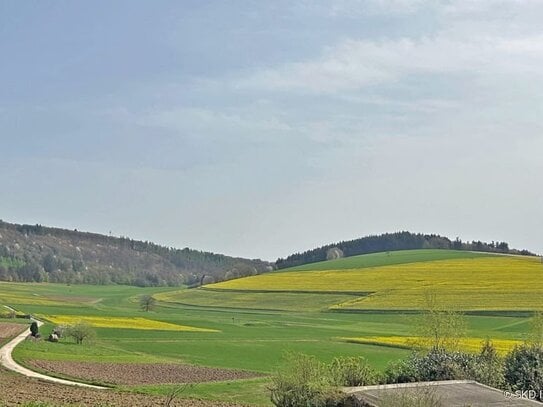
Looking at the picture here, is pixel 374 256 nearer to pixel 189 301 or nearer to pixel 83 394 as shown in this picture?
pixel 189 301

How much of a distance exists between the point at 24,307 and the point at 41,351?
170ft

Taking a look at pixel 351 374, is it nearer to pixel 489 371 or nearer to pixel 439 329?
pixel 489 371

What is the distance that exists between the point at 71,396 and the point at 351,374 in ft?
38.9

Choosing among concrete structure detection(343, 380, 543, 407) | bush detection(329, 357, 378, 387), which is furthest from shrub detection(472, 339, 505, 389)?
bush detection(329, 357, 378, 387)

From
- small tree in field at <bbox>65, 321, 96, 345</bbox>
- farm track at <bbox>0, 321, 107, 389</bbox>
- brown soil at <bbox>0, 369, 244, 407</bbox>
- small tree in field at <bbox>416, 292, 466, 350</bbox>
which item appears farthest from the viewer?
small tree in field at <bbox>65, 321, 96, 345</bbox>

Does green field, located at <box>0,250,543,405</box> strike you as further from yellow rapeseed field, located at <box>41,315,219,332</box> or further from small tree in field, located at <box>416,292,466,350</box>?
small tree in field, located at <box>416,292,466,350</box>

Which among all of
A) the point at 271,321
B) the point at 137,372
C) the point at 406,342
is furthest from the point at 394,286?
the point at 137,372

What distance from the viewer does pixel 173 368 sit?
4422cm

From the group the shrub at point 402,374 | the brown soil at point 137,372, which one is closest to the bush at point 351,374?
the shrub at point 402,374

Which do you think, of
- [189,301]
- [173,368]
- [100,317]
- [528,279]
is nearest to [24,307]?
[100,317]

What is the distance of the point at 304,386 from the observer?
24406mm

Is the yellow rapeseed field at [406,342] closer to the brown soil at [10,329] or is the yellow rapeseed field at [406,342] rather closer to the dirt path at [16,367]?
the dirt path at [16,367]

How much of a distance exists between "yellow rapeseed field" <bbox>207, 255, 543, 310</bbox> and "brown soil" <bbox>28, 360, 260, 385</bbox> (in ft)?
111

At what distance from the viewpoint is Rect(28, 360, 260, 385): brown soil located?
1511 inches
